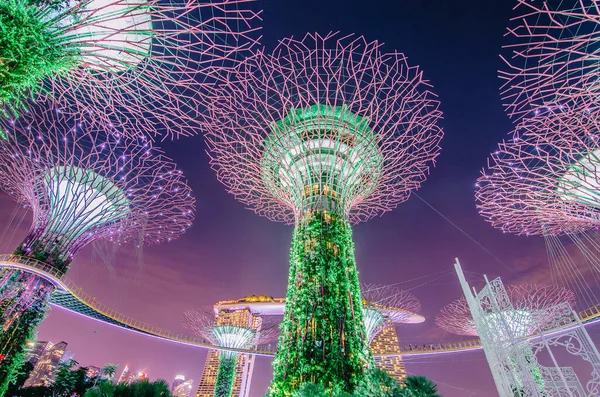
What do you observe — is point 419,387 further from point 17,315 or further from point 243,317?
point 243,317

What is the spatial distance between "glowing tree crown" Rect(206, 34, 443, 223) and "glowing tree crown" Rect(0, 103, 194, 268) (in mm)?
7012

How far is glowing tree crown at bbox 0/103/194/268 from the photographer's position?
18.4 metres

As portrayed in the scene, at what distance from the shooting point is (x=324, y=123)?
597 inches

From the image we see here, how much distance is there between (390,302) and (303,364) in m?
25.2

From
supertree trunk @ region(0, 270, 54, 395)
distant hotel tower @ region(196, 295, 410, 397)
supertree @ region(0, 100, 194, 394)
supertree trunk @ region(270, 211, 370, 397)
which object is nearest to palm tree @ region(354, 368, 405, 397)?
supertree trunk @ region(270, 211, 370, 397)

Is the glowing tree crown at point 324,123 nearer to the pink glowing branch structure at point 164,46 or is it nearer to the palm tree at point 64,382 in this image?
the pink glowing branch structure at point 164,46

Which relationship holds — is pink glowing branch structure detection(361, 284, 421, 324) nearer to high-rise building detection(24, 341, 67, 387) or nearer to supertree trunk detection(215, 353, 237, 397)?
supertree trunk detection(215, 353, 237, 397)

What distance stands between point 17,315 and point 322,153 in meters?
20.1

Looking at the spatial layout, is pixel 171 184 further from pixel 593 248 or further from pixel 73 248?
pixel 593 248

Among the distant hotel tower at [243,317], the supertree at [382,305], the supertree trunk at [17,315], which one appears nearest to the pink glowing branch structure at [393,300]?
the supertree at [382,305]

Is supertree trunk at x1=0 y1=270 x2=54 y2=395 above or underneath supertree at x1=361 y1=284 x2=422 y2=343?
underneath

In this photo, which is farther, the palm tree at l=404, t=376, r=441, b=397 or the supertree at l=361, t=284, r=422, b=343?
the supertree at l=361, t=284, r=422, b=343

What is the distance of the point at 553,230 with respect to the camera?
1939 cm

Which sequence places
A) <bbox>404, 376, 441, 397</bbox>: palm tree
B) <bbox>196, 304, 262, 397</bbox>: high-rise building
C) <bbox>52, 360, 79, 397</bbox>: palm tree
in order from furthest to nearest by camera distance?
<bbox>196, 304, 262, 397</bbox>: high-rise building, <bbox>52, 360, 79, 397</bbox>: palm tree, <bbox>404, 376, 441, 397</bbox>: palm tree
